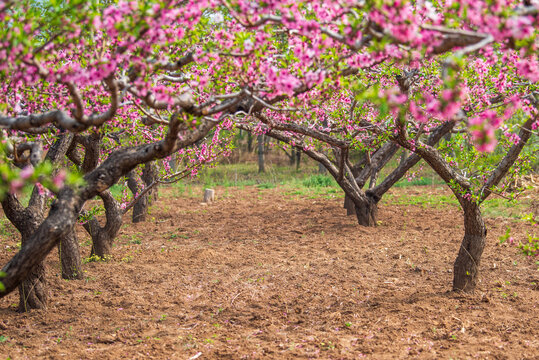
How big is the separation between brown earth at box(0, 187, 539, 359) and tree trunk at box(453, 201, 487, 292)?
21 centimetres

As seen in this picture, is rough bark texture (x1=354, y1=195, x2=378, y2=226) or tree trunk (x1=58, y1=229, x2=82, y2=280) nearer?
tree trunk (x1=58, y1=229, x2=82, y2=280)

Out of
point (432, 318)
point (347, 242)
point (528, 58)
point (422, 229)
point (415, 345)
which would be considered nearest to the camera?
point (528, 58)

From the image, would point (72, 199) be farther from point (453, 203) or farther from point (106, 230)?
point (453, 203)

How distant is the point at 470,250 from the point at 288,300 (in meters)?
2.71

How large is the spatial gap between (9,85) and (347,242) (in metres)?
7.41

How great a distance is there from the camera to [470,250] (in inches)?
265

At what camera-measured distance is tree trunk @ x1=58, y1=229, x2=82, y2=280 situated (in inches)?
302

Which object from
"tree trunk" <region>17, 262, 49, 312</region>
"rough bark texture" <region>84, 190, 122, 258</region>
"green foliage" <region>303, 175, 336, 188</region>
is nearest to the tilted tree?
"tree trunk" <region>17, 262, 49, 312</region>

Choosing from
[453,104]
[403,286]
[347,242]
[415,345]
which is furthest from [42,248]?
[347,242]

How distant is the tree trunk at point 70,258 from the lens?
768 centimetres

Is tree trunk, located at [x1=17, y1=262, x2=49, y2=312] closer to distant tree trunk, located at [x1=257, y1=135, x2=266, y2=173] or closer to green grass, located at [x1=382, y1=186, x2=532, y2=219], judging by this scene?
green grass, located at [x1=382, y1=186, x2=532, y2=219]

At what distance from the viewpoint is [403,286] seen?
7520 millimetres

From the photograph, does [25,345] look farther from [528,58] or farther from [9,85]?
[528,58]

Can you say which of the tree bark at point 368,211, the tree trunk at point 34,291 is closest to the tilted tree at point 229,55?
the tree trunk at point 34,291
